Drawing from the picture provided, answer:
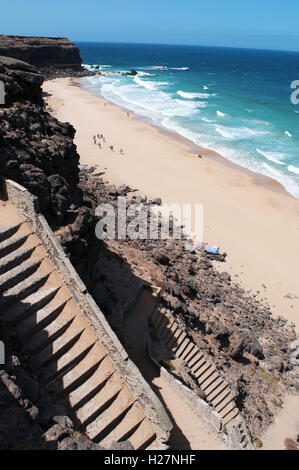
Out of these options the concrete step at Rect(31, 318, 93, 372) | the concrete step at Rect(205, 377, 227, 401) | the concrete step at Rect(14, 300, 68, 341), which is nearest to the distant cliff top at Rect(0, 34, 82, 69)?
the concrete step at Rect(14, 300, 68, 341)

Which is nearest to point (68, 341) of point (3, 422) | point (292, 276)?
point (3, 422)

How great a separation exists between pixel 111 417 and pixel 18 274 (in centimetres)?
463

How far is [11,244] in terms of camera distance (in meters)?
9.82

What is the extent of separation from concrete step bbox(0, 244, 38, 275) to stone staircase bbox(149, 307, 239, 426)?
6.33 metres

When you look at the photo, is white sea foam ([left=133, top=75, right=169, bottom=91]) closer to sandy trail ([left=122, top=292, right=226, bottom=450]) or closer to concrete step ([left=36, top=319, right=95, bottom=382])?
sandy trail ([left=122, top=292, right=226, bottom=450])

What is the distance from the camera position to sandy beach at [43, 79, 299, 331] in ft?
72.1

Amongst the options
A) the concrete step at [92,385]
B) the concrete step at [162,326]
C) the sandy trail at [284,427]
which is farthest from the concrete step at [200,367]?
the concrete step at [92,385]

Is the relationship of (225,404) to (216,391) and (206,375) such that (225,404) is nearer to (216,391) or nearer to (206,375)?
(216,391)

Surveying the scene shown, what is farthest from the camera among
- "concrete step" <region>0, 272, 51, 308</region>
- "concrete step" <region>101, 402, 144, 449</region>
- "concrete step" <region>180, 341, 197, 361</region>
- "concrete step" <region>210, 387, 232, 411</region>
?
"concrete step" <region>180, 341, 197, 361</region>

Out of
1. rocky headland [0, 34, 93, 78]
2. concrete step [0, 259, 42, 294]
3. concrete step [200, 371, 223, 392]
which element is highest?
rocky headland [0, 34, 93, 78]

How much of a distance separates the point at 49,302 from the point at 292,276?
17700 mm

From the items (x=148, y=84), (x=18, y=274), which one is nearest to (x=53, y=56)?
(x=148, y=84)

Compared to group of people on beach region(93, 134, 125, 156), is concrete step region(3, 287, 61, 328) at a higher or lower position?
lower

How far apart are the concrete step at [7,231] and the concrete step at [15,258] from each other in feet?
1.83
